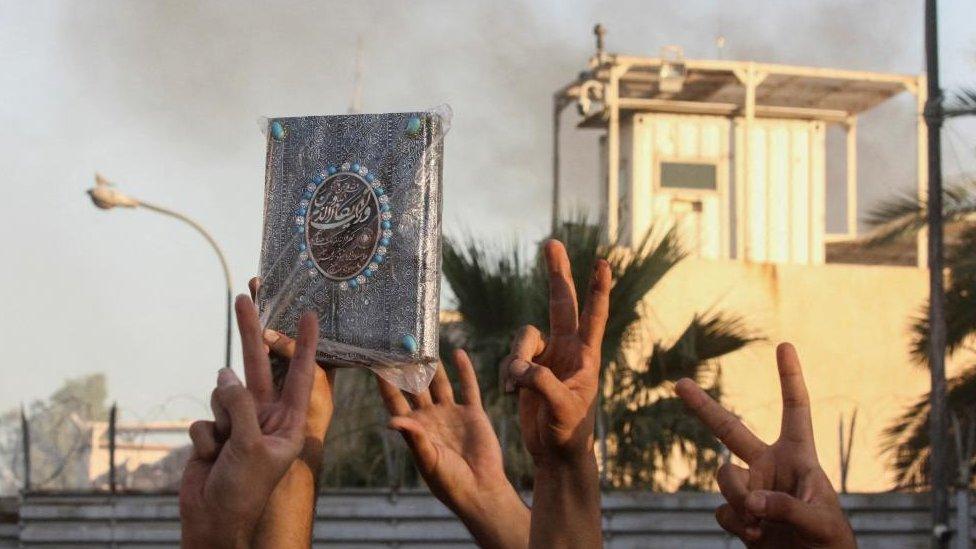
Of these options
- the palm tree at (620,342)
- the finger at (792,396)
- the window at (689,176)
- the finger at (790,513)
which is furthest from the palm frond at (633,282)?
the window at (689,176)

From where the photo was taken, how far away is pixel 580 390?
108 inches

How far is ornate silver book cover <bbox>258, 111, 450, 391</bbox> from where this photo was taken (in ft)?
10.2

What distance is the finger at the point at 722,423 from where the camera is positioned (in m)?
2.53

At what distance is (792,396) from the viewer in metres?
2.57

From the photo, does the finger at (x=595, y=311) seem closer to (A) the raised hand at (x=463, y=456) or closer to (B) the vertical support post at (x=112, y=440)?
(A) the raised hand at (x=463, y=456)

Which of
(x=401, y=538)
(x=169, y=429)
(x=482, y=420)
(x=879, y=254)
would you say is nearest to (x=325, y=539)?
(x=401, y=538)

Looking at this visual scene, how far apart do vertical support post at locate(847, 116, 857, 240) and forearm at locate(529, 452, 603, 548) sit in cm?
3345

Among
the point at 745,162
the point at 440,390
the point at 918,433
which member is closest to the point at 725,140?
the point at 745,162

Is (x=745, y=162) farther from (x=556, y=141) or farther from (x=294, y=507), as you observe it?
(x=294, y=507)

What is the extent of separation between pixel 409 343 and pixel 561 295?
0.40 meters

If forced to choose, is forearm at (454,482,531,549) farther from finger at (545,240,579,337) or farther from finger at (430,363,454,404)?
finger at (545,240,579,337)

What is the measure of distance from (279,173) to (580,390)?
0.81 metres

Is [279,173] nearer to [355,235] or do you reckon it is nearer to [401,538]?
[355,235]

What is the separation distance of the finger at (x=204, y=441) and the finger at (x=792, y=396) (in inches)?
32.3
